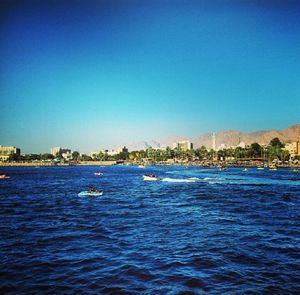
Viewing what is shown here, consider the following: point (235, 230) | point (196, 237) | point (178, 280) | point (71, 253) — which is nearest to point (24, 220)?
point (71, 253)

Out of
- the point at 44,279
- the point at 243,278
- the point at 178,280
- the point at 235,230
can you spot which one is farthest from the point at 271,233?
the point at 44,279

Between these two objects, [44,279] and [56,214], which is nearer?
[44,279]

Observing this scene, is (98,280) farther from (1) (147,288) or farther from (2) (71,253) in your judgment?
(2) (71,253)

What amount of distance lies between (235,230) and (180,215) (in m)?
8.77

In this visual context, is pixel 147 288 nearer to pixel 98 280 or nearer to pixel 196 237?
pixel 98 280

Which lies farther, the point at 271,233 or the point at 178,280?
the point at 271,233

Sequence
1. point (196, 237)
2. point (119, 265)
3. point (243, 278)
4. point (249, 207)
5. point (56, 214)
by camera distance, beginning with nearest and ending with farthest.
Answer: point (243, 278)
point (119, 265)
point (196, 237)
point (56, 214)
point (249, 207)

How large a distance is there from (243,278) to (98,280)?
22.8 feet

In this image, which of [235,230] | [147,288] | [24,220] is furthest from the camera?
[24,220]

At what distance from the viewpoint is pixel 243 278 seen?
1591 cm

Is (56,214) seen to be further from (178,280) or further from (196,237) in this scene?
(178,280)

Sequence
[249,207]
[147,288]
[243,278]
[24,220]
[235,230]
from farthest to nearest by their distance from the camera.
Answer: [249,207] → [24,220] → [235,230] → [243,278] → [147,288]

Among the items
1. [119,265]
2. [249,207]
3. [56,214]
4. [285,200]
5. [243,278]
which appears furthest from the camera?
[285,200]

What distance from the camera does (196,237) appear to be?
24.3 meters
